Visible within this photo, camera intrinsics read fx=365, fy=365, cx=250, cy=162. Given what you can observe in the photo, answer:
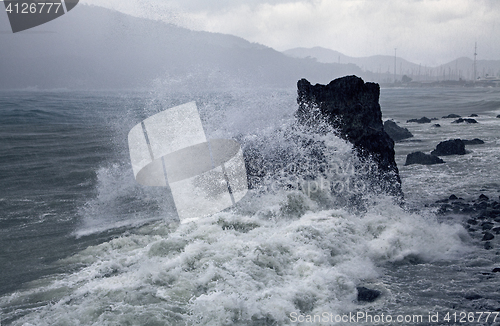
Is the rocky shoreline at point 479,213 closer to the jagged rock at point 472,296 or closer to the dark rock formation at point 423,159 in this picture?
the jagged rock at point 472,296

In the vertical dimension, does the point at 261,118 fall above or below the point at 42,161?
above

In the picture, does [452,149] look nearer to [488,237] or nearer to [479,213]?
[479,213]

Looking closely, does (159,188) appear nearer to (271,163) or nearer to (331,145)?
(271,163)

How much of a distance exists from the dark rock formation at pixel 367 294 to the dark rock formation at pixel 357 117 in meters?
3.00

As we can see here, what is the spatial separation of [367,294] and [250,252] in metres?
1.48

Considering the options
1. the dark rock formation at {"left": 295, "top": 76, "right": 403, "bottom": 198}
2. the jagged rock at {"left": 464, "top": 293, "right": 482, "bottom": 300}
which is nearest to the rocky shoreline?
the dark rock formation at {"left": 295, "top": 76, "right": 403, "bottom": 198}

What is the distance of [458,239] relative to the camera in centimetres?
512

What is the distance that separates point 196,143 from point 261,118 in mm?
1584

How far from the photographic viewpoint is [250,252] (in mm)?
4621

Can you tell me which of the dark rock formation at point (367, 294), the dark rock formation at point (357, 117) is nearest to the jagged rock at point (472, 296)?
the dark rock formation at point (367, 294)

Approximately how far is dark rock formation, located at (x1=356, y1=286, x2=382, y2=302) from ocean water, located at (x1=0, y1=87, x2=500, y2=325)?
0.19ft

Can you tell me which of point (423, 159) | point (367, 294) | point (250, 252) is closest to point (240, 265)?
point (250, 252)

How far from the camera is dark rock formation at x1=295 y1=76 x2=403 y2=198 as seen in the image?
6.84m

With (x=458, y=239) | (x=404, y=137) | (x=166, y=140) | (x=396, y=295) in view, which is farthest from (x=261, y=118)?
(x=404, y=137)
